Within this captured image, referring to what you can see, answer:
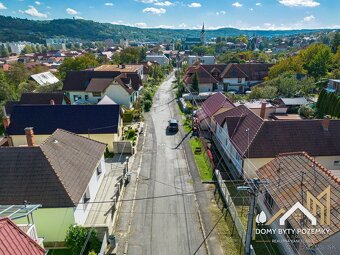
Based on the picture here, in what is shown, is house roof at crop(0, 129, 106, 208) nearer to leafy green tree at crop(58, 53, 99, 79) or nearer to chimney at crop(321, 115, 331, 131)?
chimney at crop(321, 115, 331, 131)

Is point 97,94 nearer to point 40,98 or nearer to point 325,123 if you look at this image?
point 40,98

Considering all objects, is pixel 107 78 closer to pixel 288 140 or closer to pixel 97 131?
pixel 97 131

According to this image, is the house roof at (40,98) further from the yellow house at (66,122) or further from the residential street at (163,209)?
the residential street at (163,209)

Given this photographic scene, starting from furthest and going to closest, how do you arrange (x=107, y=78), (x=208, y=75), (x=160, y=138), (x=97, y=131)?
(x=208, y=75), (x=107, y=78), (x=160, y=138), (x=97, y=131)

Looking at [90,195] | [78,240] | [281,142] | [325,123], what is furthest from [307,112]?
[78,240]

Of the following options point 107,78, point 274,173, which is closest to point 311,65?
point 107,78

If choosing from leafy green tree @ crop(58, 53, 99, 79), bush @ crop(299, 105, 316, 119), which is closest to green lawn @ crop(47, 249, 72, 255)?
bush @ crop(299, 105, 316, 119)
